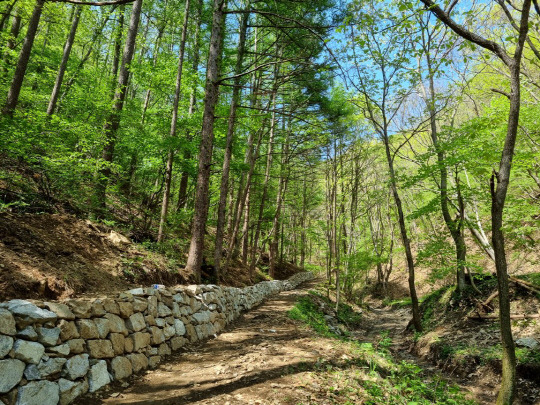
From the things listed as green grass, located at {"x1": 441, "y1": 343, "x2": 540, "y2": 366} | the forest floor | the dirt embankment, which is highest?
the dirt embankment

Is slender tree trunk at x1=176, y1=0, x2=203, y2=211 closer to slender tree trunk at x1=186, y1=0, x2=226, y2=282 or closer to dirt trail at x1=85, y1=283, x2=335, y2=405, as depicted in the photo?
slender tree trunk at x1=186, y1=0, x2=226, y2=282

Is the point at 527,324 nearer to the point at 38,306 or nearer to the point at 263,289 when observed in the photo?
the point at 263,289

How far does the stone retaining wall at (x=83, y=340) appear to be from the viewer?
2.56 meters

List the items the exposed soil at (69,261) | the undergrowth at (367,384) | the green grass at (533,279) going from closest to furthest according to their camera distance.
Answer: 1. the undergrowth at (367,384)
2. the exposed soil at (69,261)
3. the green grass at (533,279)

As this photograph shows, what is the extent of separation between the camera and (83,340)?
3254mm

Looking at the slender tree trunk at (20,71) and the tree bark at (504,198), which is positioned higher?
the slender tree trunk at (20,71)

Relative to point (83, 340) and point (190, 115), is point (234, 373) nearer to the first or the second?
point (83, 340)

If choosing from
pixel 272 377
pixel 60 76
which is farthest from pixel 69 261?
pixel 60 76

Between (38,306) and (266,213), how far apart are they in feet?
46.6

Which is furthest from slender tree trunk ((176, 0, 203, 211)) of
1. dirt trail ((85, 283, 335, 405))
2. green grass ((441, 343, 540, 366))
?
green grass ((441, 343, 540, 366))

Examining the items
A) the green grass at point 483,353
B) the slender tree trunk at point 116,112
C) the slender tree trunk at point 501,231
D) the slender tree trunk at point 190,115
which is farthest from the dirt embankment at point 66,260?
the green grass at point 483,353

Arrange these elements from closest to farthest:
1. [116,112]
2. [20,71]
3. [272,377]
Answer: [272,377], [20,71], [116,112]

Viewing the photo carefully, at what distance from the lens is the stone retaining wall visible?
2.56 m

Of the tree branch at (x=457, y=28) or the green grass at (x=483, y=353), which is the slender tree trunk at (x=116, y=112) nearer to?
the tree branch at (x=457, y=28)
